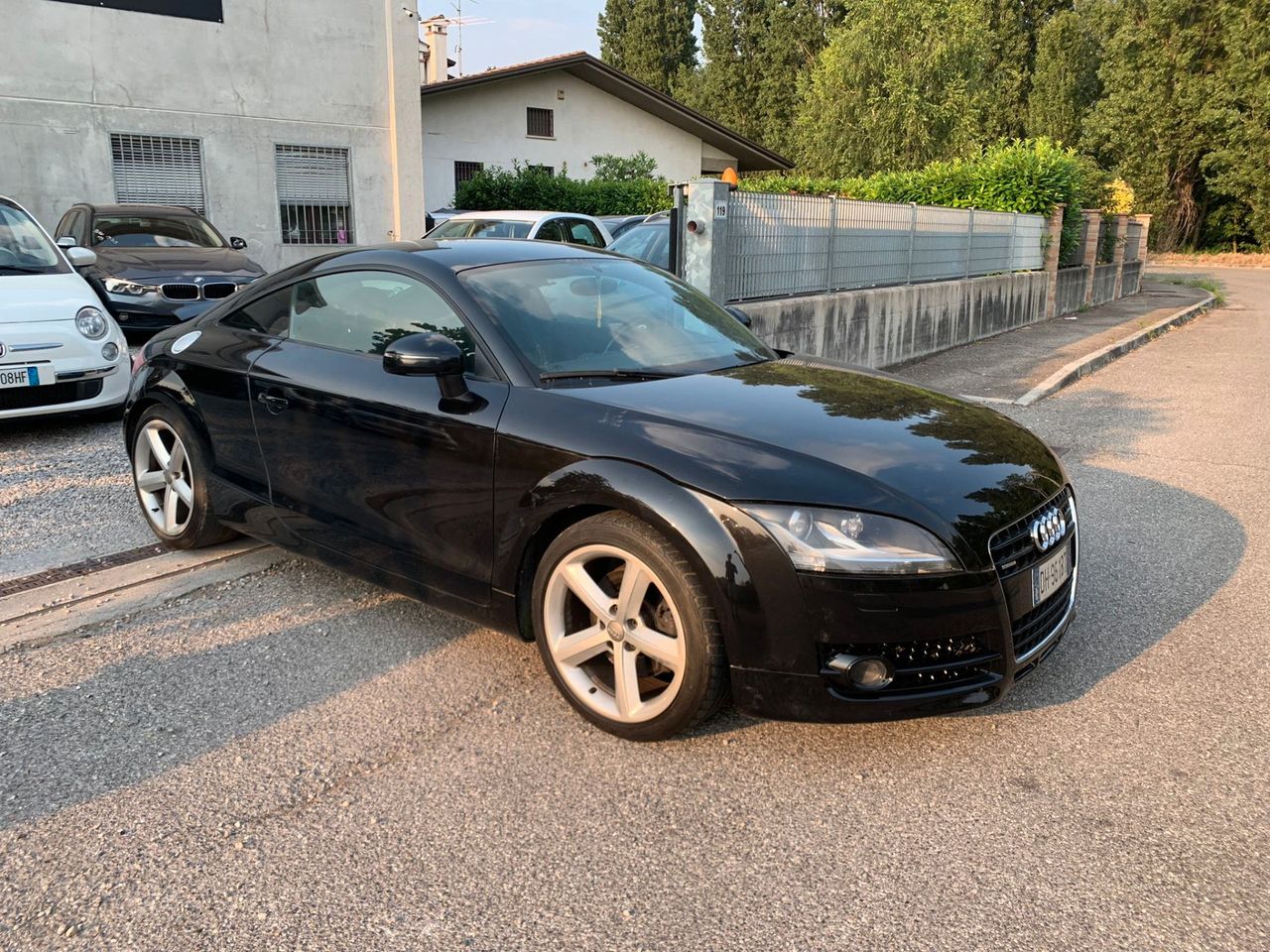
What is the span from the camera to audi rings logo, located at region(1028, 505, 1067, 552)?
3.14 m

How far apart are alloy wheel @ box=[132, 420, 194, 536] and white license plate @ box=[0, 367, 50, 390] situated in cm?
209

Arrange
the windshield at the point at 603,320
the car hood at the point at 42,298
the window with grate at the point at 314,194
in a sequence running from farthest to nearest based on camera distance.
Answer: the window with grate at the point at 314,194 < the car hood at the point at 42,298 < the windshield at the point at 603,320

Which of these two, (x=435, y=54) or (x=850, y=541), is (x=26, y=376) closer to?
(x=850, y=541)

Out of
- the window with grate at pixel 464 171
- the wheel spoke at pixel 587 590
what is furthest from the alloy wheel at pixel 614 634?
the window with grate at pixel 464 171

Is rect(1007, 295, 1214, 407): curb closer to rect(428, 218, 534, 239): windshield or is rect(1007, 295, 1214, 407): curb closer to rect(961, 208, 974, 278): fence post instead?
rect(961, 208, 974, 278): fence post

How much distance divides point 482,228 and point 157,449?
8803 millimetres

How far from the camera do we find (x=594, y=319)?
3.85 meters

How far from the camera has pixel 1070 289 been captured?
19188mm

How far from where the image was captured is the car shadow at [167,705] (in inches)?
114

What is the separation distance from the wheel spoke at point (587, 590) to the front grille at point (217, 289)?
7.58 metres

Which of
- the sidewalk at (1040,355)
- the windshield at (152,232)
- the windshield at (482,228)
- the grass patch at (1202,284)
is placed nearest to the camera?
the sidewalk at (1040,355)

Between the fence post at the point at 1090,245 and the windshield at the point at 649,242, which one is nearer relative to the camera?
the windshield at the point at 649,242

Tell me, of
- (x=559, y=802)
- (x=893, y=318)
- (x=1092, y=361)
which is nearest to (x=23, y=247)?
(x=559, y=802)

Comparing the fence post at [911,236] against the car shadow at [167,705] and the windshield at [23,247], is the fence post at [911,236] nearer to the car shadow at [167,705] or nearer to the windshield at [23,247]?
the windshield at [23,247]
